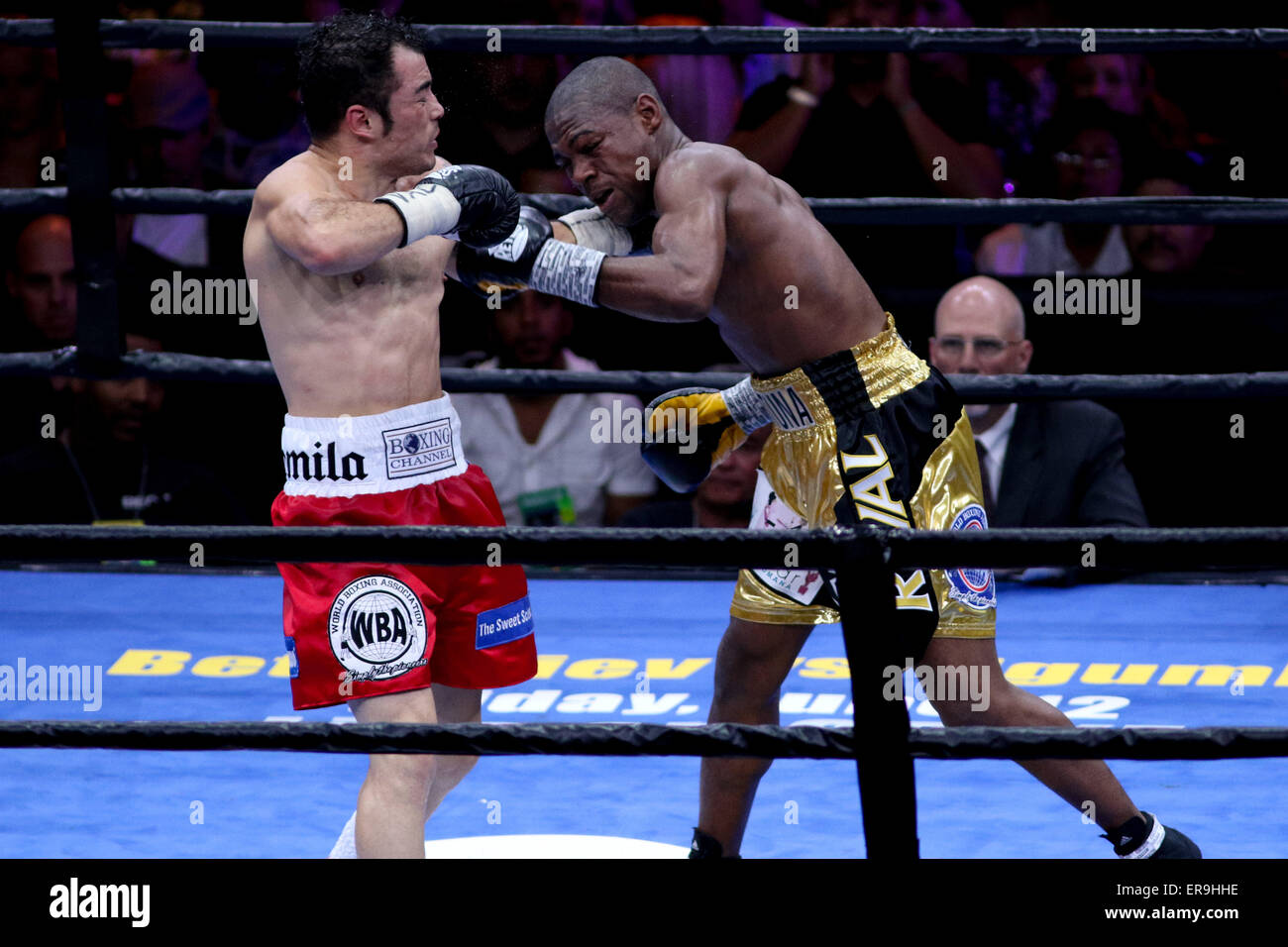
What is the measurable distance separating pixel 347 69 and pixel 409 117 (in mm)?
109

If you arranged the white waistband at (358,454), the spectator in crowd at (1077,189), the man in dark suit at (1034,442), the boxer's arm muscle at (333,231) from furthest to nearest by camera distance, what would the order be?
the spectator in crowd at (1077,189)
the man in dark suit at (1034,442)
the white waistband at (358,454)
the boxer's arm muscle at (333,231)

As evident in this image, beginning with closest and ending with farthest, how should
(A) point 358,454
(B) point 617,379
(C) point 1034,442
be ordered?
(A) point 358,454, (B) point 617,379, (C) point 1034,442

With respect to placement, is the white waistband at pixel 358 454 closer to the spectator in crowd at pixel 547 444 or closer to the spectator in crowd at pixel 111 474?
the spectator in crowd at pixel 111 474

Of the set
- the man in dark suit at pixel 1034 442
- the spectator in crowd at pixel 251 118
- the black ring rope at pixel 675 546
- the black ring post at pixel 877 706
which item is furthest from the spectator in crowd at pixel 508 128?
the black ring post at pixel 877 706

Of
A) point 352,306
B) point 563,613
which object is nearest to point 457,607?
point 352,306

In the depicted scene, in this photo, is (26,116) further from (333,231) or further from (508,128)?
(333,231)

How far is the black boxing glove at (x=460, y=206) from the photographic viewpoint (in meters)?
2.26

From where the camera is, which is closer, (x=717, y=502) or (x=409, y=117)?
(x=409, y=117)

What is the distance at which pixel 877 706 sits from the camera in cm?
186

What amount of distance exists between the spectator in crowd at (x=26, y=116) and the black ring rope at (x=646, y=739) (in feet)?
11.1

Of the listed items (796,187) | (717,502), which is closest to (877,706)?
(717,502)

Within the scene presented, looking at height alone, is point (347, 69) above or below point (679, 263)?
above

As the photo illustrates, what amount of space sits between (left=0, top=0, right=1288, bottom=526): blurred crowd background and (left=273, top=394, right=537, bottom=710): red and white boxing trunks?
A: 1906 millimetres

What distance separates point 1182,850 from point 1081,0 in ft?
10.5
